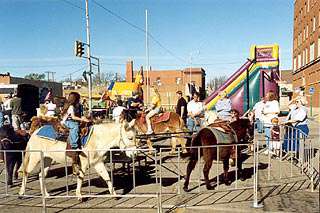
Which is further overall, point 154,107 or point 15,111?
point 15,111

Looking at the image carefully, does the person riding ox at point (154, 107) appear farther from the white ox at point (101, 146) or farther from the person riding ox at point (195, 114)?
the white ox at point (101, 146)

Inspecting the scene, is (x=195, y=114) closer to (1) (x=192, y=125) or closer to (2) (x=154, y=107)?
(1) (x=192, y=125)

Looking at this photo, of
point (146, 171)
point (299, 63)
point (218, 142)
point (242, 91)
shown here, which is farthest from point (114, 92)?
point (299, 63)

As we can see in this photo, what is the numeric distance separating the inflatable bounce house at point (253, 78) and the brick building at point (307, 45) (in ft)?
86.8

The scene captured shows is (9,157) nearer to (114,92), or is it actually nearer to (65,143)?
(65,143)

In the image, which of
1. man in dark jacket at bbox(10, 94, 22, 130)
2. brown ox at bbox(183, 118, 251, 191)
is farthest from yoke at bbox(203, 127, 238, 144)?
man in dark jacket at bbox(10, 94, 22, 130)

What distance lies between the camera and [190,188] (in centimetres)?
722

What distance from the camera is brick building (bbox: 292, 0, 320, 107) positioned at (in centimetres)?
4522

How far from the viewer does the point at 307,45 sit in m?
51.7

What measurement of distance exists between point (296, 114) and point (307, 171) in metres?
1.98

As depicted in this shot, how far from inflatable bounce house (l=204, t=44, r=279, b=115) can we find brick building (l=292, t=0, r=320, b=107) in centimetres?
2644

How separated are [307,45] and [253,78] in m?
40.2

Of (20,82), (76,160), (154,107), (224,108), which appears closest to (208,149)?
(76,160)

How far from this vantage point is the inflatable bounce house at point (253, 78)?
55.4 ft
